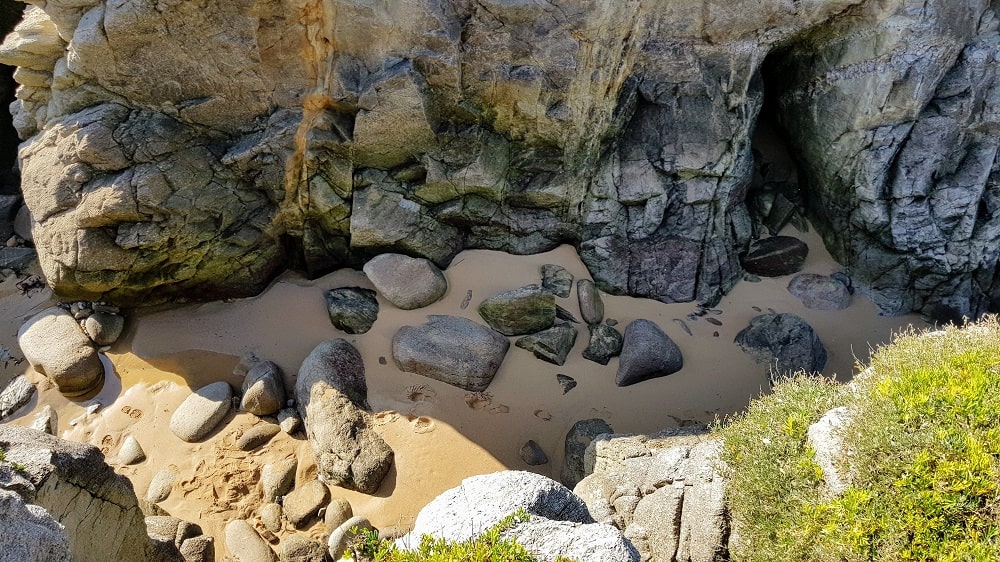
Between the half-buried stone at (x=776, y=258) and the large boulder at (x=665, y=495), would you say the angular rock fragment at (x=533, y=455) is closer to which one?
the large boulder at (x=665, y=495)

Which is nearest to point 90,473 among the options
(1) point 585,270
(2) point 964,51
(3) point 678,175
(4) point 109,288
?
(4) point 109,288

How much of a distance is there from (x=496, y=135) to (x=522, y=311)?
294cm

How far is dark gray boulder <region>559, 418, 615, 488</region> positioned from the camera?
25.8 ft

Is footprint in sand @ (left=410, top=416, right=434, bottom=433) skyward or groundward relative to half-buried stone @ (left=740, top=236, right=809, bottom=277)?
groundward

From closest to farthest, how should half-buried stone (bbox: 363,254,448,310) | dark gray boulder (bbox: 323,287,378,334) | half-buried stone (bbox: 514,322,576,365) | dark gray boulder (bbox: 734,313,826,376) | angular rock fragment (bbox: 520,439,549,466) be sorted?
angular rock fragment (bbox: 520,439,549,466) < half-buried stone (bbox: 514,322,576,365) < dark gray boulder (bbox: 734,313,826,376) < dark gray boulder (bbox: 323,287,378,334) < half-buried stone (bbox: 363,254,448,310)

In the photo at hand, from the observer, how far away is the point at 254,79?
9070 millimetres

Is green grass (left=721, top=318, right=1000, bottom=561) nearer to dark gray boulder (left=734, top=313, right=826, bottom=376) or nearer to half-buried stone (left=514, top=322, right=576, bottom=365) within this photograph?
dark gray boulder (left=734, top=313, right=826, bottom=376)

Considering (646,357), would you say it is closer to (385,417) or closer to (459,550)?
(385,417)

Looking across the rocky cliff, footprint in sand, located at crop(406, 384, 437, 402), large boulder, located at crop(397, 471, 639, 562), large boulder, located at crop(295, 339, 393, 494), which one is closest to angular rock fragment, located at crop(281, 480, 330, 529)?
large boulder, located at crop(295, 339, 393, 494)

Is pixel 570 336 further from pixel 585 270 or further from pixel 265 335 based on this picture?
pixel 265 335

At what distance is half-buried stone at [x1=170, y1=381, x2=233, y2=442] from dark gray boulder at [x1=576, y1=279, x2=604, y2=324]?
550 centimetres

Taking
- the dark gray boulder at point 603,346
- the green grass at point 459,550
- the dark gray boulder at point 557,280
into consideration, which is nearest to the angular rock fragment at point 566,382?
Answer: the dark gray boulder at point 603,346

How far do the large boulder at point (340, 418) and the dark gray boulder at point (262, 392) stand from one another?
27cm

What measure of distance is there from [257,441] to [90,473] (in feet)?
9.81
